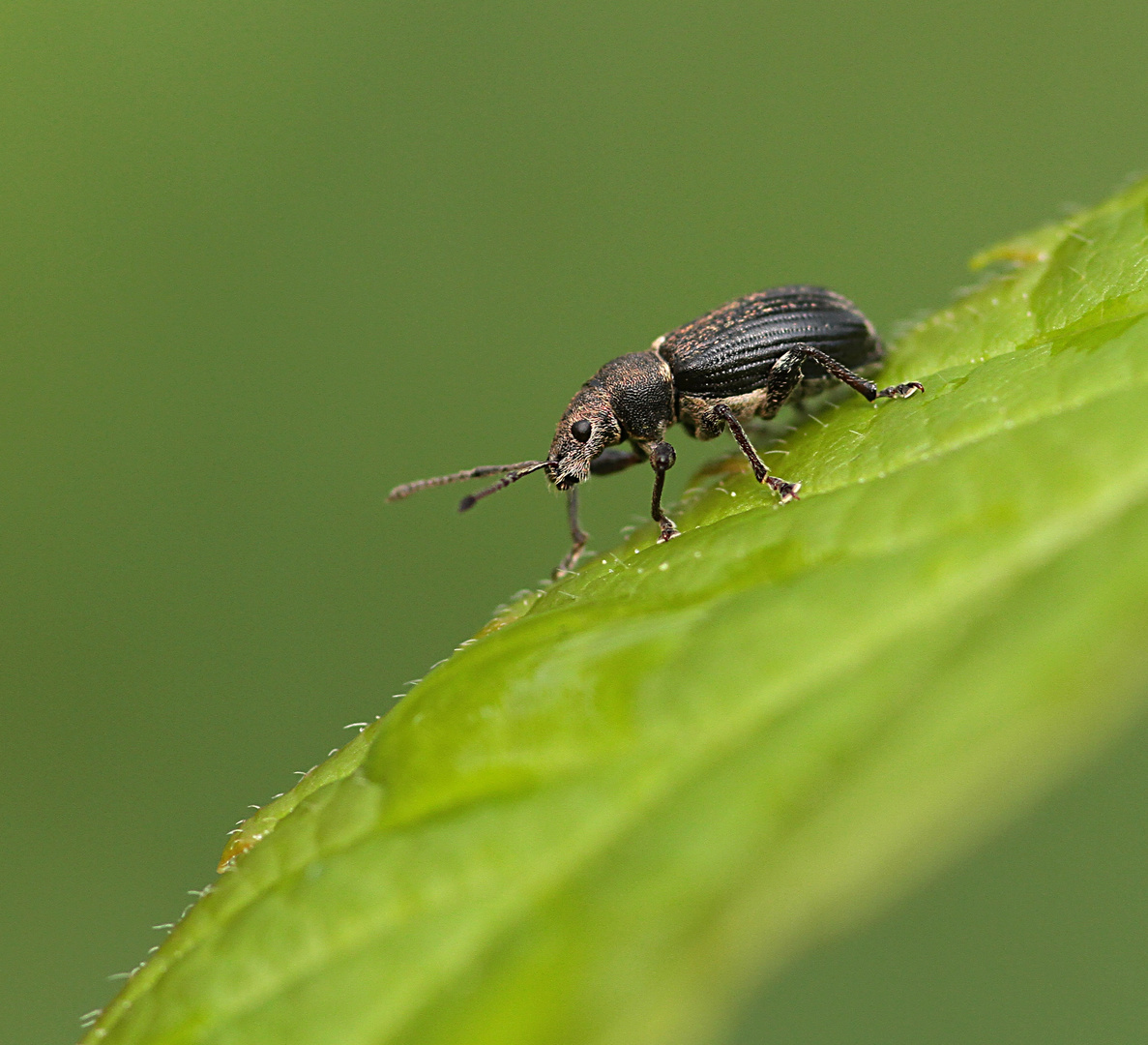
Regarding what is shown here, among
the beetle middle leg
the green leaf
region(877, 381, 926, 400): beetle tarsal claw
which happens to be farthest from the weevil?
the green leaf

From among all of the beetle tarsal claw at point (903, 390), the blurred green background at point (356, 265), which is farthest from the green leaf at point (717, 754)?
the blurred green background at point (356, 265)

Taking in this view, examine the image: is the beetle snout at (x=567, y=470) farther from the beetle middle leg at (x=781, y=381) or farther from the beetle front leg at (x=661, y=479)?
the beetle middle leg at (x=781, y=381)

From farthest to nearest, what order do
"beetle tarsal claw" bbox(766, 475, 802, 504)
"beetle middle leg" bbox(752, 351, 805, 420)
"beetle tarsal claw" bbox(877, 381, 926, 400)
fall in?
"beetle middle leg" bbox(752, 351, 805, 420) → "beetle tarsal claw" bbox(877, 381, 926, 400) → "beetle tarsal claw" bbox(766, 475, 802, 504)

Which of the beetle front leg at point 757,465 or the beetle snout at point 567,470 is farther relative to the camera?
the beetle snout at point 567,470

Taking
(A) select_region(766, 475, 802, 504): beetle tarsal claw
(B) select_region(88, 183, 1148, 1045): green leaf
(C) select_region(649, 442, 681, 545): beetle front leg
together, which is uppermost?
(C) select_region(649, 442, 681, 545): beetle front leg

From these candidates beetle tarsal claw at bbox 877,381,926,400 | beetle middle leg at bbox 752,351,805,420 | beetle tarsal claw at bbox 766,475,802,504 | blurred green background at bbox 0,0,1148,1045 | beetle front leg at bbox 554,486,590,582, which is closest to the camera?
beetle tarsal claw at bbox 766,475,802,504

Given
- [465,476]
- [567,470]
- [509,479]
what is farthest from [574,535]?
[465,476]

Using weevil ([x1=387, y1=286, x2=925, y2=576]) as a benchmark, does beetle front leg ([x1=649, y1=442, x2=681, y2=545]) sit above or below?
below

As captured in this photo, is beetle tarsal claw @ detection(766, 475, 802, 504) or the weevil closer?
beetle tarsal claw @ detection(766, 475, 802, 504)

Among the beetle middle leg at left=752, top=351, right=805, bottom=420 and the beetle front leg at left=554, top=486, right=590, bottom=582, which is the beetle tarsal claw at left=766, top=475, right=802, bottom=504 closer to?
the beetle middle leg at left=752, top=351, right=805, bottom=420
